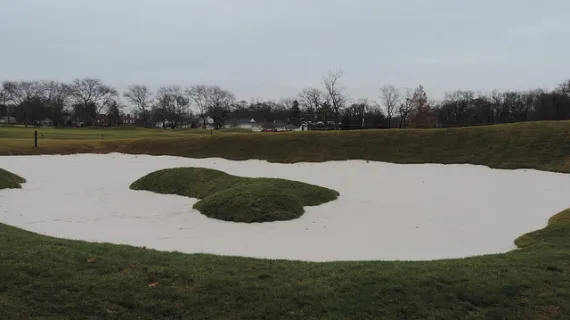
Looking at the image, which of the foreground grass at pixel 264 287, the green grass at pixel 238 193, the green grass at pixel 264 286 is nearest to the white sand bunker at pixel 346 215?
the green grass at pixel 238 193

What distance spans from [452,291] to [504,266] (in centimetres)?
159

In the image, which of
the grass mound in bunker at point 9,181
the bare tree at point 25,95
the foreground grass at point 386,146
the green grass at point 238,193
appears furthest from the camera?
the bare tree at point 25,95

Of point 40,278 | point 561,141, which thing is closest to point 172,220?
point 40,278

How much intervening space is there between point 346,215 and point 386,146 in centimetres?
1551

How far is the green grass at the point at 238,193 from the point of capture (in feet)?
40.4

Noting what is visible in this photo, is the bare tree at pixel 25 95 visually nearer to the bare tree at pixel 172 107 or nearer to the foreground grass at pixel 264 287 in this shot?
the bare tree at pixel 172 107

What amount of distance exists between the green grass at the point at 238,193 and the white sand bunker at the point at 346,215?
0.44 metres

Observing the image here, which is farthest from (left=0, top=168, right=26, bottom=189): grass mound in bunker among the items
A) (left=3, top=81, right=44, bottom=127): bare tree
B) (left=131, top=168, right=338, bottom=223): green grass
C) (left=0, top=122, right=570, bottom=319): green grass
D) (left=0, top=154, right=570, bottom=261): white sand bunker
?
(left=3, top=81, right=44, bottom=127): bare tree

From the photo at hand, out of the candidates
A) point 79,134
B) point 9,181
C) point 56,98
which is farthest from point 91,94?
point 9,181

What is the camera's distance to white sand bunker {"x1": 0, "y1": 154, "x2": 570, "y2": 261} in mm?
9367

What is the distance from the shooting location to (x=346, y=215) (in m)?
12.9

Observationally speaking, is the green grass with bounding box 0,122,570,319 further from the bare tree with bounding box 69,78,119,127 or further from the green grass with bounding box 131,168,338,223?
the bare tree with bounding box 69,78,119,127

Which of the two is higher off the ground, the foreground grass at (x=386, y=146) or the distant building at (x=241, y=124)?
the distant building at (x=241, y=124)

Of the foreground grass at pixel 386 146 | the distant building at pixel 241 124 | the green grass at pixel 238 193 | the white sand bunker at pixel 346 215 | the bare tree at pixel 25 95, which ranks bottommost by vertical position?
the white sand bunker at pixel 346 215
